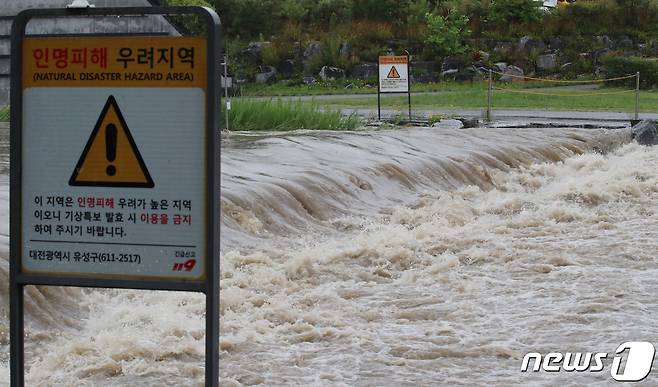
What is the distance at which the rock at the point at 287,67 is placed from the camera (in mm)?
34562

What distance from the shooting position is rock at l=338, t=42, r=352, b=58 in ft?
113

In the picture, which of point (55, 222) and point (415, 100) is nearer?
point (55, 222)

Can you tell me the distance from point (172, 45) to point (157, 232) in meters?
0.62

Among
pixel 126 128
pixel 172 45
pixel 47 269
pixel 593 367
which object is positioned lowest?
pixel 593 367

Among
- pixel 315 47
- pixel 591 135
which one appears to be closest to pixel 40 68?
pixel 591 135

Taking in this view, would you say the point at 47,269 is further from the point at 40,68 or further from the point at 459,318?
the point at 459,318

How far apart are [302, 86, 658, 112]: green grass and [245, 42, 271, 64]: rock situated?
7528 millimetres

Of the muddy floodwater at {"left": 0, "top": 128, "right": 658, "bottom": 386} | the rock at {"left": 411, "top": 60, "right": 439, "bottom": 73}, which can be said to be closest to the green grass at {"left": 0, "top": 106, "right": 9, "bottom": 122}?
the muddy floodwater at {"left": 0, "top": 128, "right": 658, "bottom": 386}

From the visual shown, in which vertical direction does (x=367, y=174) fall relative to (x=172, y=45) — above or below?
below

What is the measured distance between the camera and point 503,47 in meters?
34.5

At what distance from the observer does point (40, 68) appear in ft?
12.8

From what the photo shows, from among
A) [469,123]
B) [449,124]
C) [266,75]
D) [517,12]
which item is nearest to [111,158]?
[449,124]

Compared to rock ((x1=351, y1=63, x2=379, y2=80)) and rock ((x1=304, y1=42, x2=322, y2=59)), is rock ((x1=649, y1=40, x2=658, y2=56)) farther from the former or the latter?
rock ((x1=304, y1=42, x2=322, y2=59))

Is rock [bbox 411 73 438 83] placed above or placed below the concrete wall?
below
